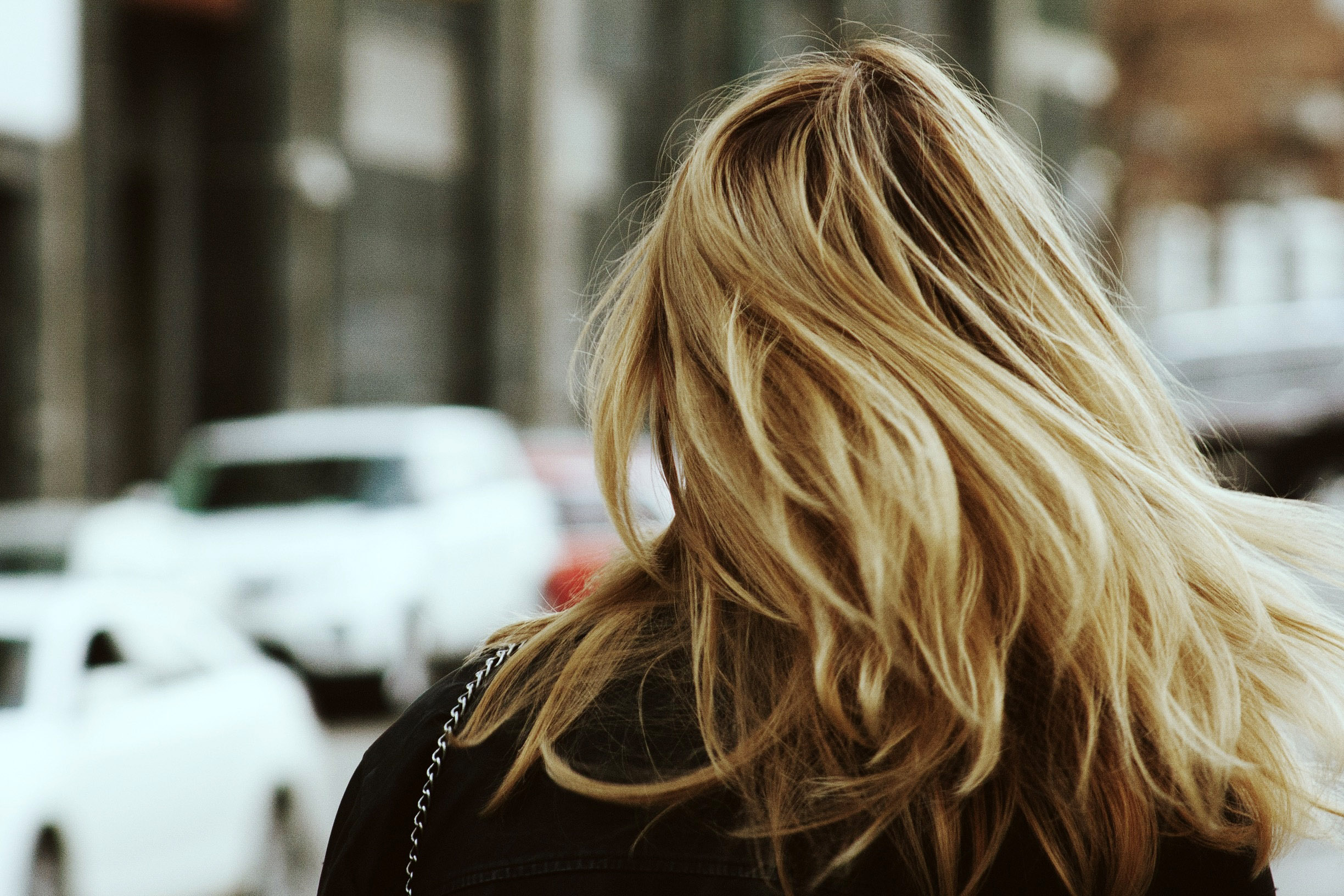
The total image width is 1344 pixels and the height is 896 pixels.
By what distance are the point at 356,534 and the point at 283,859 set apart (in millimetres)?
4105

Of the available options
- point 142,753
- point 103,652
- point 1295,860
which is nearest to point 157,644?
point 103,652

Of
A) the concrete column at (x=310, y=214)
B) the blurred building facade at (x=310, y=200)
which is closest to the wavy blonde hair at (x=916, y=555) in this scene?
the blurred building facade at (x=310, y=200)

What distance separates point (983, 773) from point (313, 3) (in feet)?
62.9

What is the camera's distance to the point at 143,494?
11.3m

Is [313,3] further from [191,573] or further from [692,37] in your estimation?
[191,573]

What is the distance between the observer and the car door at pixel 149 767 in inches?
183

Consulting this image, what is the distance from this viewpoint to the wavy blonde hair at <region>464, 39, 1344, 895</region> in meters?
1.33

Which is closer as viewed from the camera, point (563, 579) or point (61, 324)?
point (563, 579)

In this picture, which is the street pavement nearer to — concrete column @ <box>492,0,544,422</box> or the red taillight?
the red taillight

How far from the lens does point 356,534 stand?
30.7 feet

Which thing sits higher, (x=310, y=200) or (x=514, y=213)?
(x=310, y=200)

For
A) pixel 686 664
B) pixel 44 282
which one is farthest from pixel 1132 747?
pixel 44 282

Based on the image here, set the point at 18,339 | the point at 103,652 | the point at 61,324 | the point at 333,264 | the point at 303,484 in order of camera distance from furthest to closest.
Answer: the point at 333,264
the point at 61,324
the point at 18,339
the point at 303,484
the point at 103,652

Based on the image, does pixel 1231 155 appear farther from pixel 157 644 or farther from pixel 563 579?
pixel 157 644
